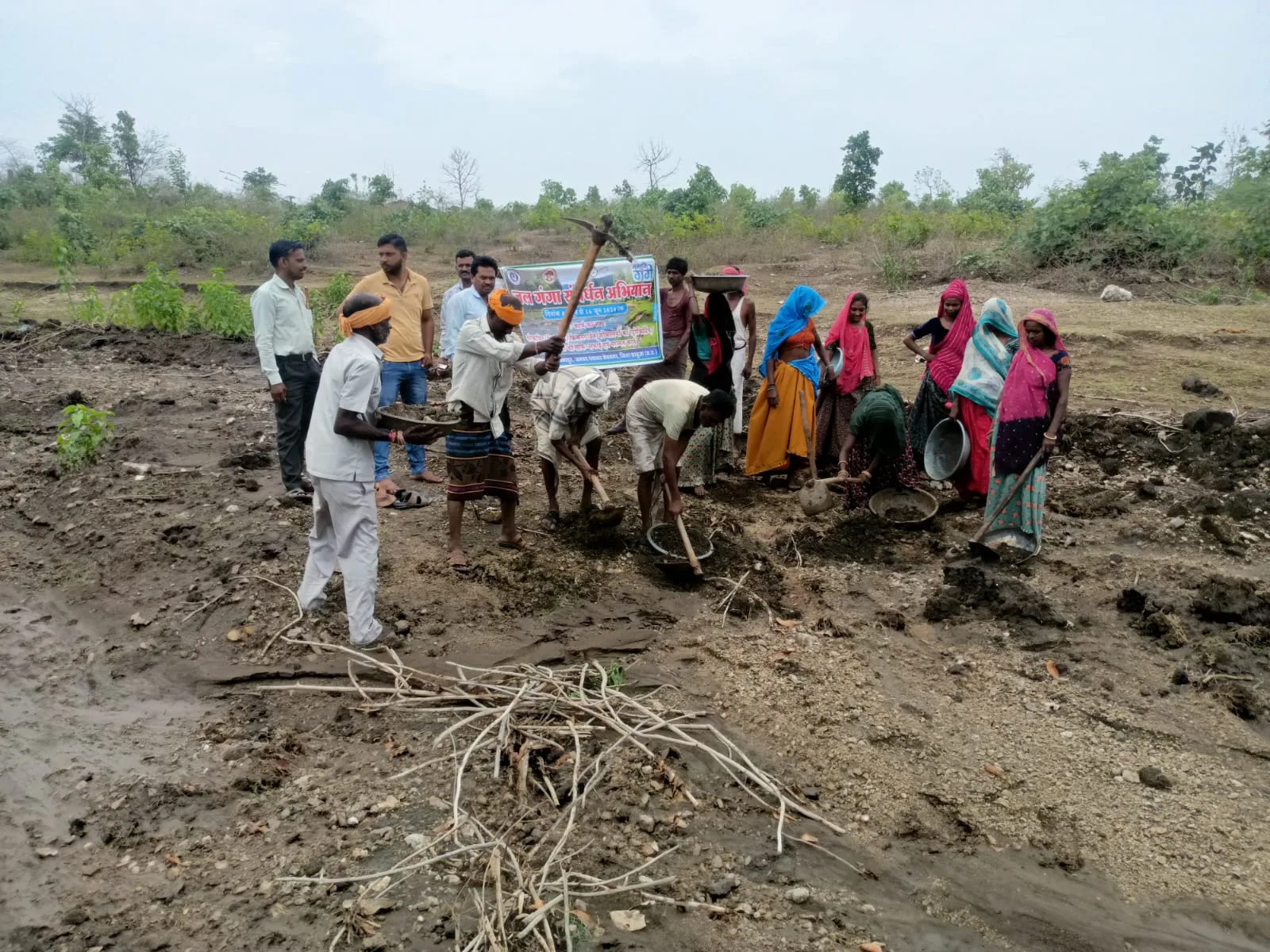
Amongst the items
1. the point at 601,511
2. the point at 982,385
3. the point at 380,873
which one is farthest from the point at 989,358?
the point at 380,873

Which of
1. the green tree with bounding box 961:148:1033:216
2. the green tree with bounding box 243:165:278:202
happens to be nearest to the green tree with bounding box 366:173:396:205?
the green tree with bounding box 243:165:278:202

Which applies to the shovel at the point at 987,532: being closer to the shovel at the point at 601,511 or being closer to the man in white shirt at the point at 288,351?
the shovel at the point at 601,511

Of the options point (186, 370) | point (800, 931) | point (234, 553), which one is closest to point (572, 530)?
point (234, 553)

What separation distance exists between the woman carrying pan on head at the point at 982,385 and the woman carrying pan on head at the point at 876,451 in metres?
0.39

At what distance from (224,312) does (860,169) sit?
19.3 metres

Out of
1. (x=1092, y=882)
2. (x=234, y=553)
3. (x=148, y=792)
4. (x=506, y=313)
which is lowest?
(x=1092, y=882)

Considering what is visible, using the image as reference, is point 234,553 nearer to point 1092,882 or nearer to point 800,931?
point 800,931

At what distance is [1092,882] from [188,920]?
2.85m

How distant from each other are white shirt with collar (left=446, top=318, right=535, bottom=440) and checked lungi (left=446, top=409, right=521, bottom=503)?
2.5 inches

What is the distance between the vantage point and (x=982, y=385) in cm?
594

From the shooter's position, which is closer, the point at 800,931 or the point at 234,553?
the point at 800,931

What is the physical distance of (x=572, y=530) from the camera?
5.70 meters

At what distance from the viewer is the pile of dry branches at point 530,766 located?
105 inches

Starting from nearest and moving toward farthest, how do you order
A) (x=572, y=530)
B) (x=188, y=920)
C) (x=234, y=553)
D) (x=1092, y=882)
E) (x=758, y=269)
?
(x=188, y=920), (x=1092, y=882), (x=234, y=553), (x=572, y=530), (x=758, y=269)
